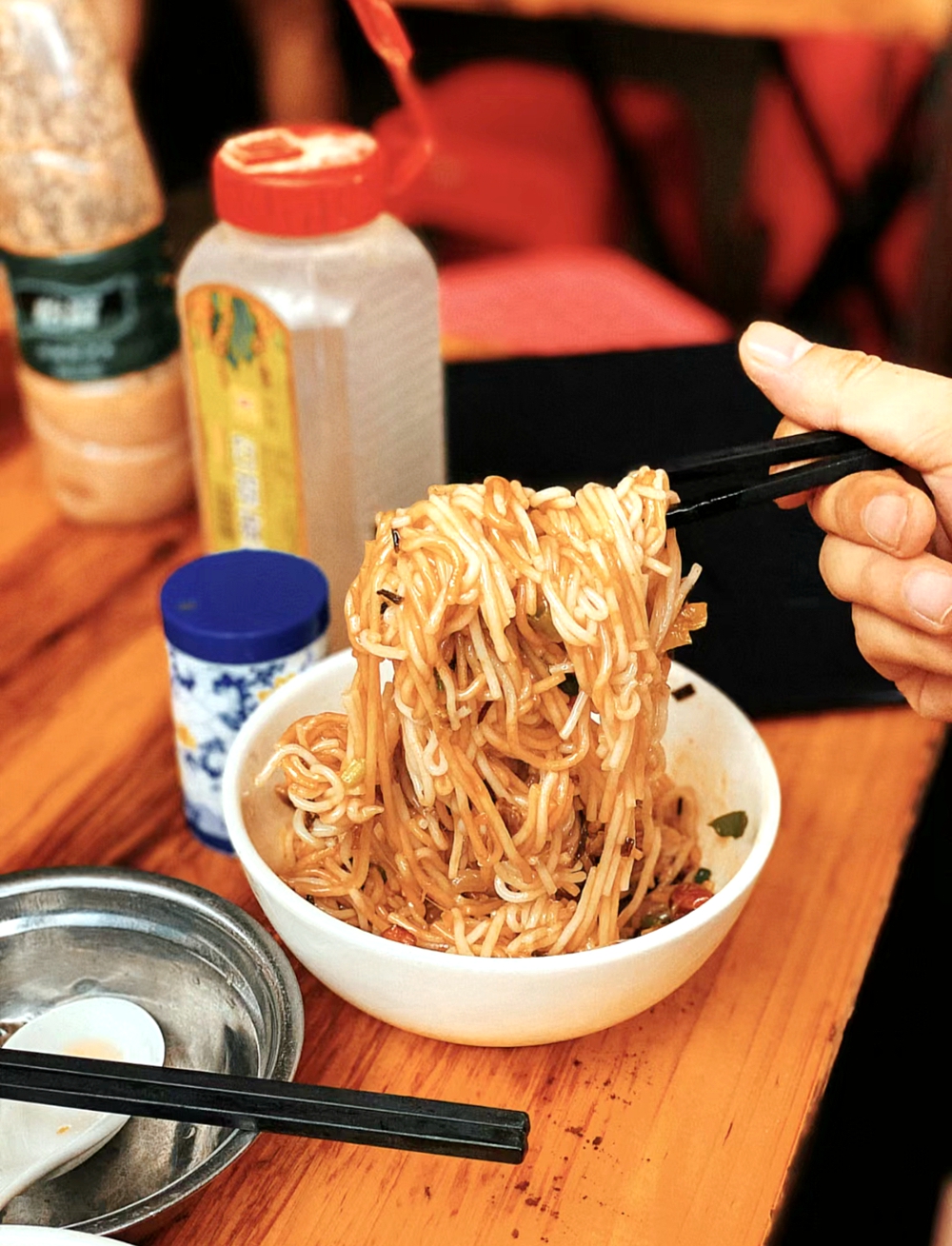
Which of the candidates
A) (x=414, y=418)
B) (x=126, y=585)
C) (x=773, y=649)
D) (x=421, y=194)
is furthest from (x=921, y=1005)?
(x=421, y=194)

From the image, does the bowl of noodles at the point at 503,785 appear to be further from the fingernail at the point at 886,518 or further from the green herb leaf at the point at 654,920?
the fingernail at the point at 886,518

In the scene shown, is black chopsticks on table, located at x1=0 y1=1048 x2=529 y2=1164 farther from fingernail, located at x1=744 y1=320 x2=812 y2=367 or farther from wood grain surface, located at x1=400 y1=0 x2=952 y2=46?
wood grain surface, located at x1=400 y1=0 x2=952 y2=46

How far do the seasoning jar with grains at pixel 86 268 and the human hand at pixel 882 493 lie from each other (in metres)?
0.72

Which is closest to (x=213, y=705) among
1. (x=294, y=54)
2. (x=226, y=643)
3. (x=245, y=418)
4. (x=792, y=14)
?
(x=226, y=643)

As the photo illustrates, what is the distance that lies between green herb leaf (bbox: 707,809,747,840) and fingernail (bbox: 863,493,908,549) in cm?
24

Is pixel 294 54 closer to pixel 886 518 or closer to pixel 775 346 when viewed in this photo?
pixel 775 346

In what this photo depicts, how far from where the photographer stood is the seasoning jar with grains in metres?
1.36

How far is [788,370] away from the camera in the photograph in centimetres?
102

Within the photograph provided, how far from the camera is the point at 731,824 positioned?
3.47ft

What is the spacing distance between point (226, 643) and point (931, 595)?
0.54 meters

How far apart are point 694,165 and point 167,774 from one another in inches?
114

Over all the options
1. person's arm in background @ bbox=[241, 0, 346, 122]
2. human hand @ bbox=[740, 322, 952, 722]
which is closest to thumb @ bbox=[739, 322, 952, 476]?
human hand @ bbox=[740, 322, 952, 722]

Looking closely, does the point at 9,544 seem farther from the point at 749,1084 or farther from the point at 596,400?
the point at 749,1084

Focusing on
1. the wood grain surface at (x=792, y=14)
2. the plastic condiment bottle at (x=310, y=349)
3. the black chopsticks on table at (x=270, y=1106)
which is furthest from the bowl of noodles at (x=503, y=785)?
the wood grain surface at (x=792, y=14)
